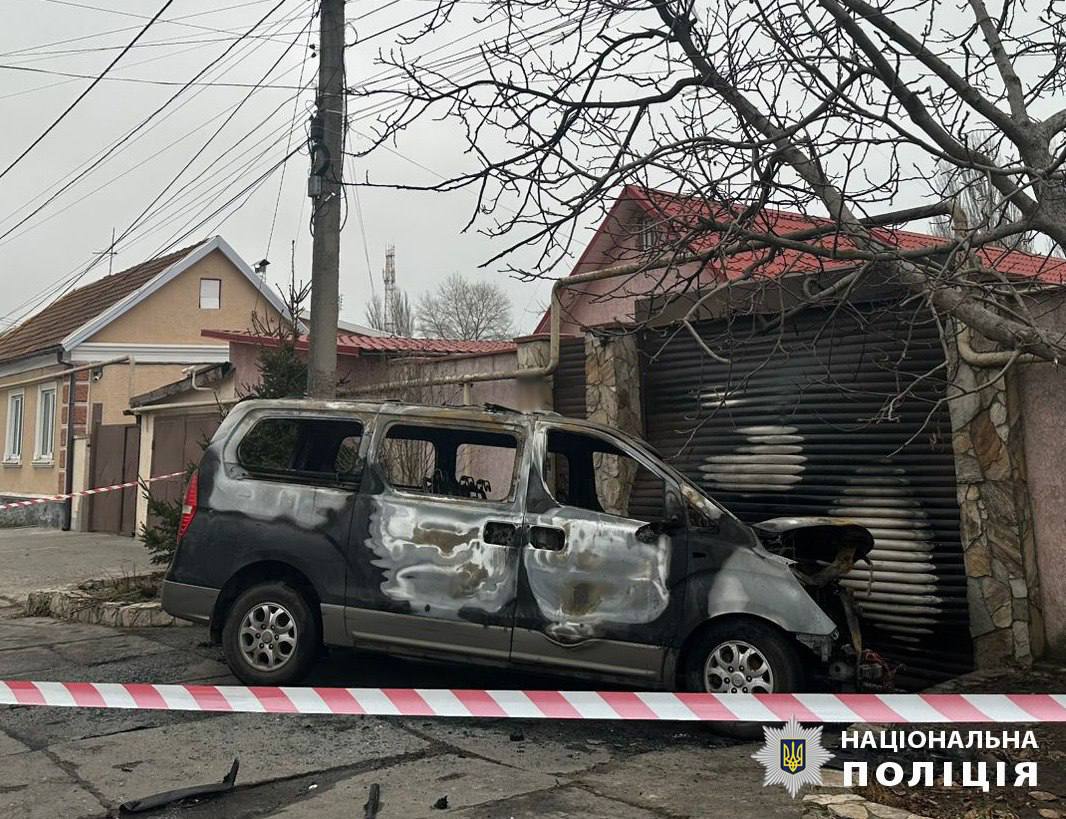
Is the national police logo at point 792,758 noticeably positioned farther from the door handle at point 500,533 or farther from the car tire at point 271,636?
the car tire at point 271,636

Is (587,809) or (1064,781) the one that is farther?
(1064,781)

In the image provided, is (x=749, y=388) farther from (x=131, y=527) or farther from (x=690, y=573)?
(x=131, y=527)

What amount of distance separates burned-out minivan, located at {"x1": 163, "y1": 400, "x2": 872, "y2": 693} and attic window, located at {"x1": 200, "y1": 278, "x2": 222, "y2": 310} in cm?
1839

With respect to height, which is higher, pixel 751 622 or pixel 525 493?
pixel 525 493

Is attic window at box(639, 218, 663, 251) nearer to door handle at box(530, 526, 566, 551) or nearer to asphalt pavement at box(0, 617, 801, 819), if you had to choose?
door handle at box(530, 526, 566, 551)

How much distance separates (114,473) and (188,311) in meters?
7.30

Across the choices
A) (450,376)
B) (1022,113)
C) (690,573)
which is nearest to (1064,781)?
(690,573)

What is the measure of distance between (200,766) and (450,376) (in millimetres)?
6438

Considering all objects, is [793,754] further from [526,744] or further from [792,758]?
[526,744]

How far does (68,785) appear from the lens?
4.46 meters

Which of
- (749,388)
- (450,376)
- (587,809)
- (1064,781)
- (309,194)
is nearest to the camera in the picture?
(587,809)

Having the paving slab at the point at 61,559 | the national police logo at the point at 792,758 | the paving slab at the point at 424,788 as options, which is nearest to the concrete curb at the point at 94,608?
the paving slab at the point at 61,559

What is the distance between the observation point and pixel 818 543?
20.9 ft

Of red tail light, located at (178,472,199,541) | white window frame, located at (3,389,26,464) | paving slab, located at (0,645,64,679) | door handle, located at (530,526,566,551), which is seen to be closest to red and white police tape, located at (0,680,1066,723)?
door handle, located at (530,526,566,551)
